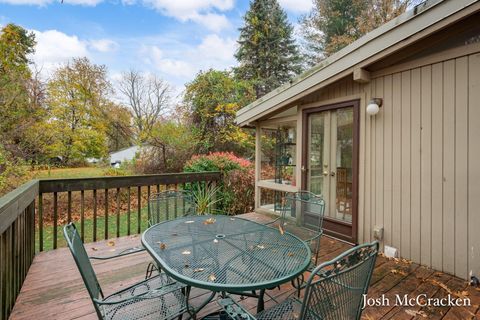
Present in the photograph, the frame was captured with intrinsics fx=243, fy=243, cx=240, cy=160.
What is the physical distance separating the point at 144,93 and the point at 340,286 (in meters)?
16.1

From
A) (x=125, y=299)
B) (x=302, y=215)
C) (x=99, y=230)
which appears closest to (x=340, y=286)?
(x=125, y=299)

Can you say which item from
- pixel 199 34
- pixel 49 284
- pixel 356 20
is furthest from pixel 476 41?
pixel 199 34

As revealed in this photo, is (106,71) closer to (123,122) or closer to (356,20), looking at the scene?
(123,122)

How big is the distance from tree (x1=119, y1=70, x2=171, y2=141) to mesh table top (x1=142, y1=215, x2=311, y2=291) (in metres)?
13.1

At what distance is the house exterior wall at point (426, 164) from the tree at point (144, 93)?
1281 cm

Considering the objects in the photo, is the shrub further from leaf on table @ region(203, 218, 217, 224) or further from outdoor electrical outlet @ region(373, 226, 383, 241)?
outdoor electrical outlet @ region(373, 226, 383, 241)

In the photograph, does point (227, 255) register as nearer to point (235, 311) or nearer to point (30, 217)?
point (235, 311)

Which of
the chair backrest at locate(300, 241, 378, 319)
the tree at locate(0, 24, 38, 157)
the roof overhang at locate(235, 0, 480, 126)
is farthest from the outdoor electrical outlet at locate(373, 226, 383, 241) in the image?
the tree at locate(0, 24, 38, 157)

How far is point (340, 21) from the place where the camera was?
1227 cm

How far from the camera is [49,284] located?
2432 mm

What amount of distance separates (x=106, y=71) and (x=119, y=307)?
1457 cm

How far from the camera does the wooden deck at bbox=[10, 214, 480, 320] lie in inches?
80.0

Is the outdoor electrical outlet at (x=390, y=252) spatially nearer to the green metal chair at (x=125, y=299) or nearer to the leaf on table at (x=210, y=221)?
the leaf on table at (x=210, y=221)

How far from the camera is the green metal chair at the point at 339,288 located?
1.03m
